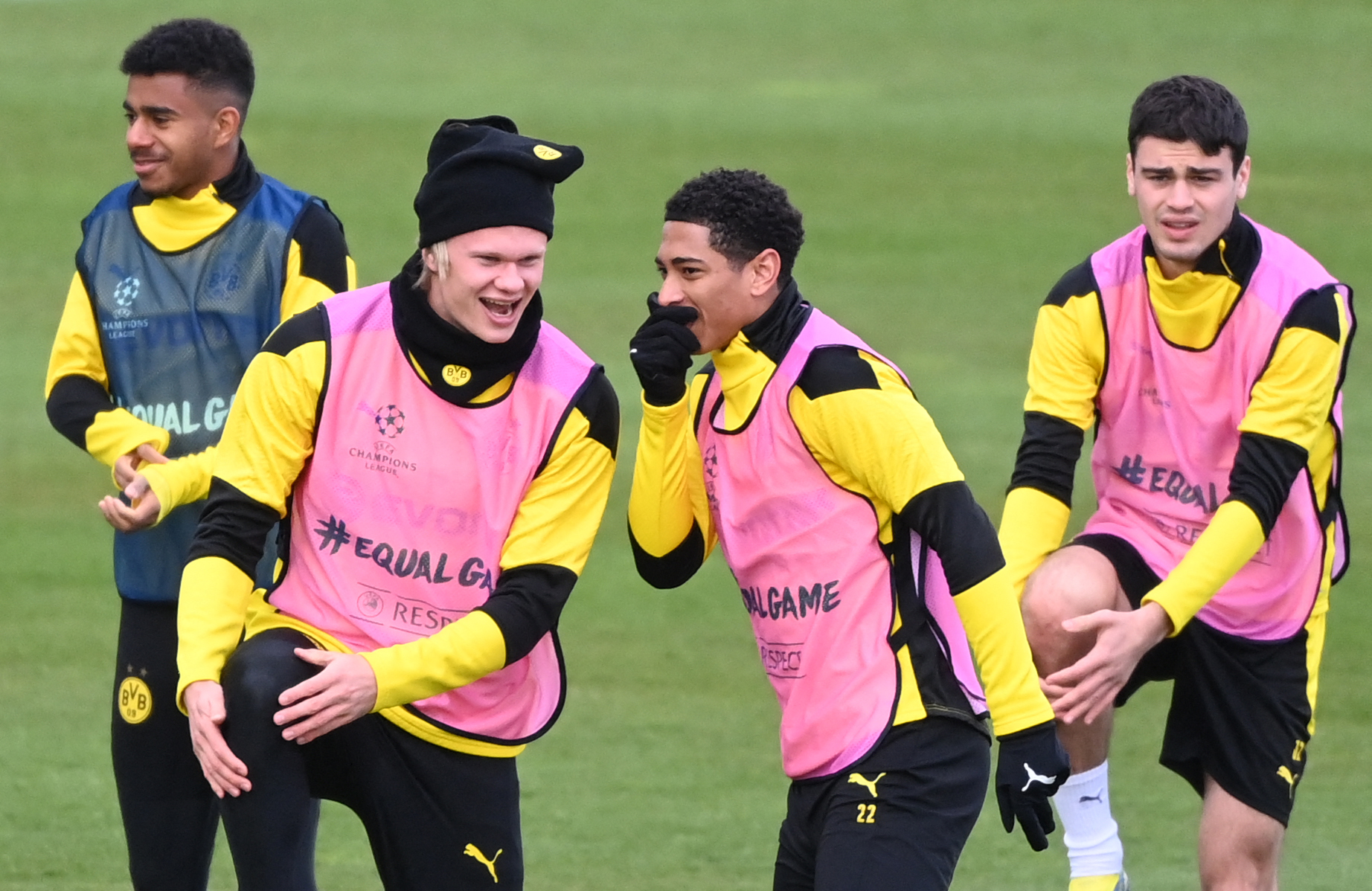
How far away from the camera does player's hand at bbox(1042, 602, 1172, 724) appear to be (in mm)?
4977

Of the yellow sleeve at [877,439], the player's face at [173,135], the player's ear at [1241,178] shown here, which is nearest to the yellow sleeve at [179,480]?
the player's face at [173,135]

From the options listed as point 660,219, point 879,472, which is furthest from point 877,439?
point 660,219

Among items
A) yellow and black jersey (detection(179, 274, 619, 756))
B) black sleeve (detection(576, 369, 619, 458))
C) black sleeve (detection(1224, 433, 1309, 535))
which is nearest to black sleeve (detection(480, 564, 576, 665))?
yellow and black jersey (detection(179, 274, 619, 756))

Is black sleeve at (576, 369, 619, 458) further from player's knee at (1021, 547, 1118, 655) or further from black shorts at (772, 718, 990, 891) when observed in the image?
player's knee at (1021, 547, 1118, 655)

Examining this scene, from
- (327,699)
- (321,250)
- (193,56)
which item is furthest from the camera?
(193,56)

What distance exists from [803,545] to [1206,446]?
4.45 feet

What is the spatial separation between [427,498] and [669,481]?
1.78 ft

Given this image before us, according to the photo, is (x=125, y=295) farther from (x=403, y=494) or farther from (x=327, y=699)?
(x=327, y=699)

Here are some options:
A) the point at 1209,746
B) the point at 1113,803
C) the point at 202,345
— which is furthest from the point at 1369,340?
the point at 202,345

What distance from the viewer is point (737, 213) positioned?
454cm

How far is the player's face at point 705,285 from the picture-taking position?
4543 millimetres

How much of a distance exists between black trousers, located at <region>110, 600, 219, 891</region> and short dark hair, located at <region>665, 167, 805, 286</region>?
161 cm

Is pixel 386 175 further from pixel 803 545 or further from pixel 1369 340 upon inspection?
pixel 803 545

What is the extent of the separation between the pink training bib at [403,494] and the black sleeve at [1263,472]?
1.65 meters
